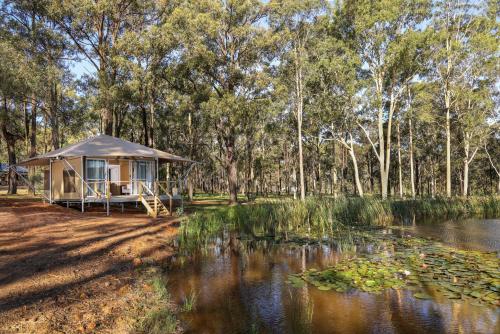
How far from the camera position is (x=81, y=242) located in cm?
859

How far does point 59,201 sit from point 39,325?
16.5 meters

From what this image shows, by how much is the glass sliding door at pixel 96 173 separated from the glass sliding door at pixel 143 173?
1.82 m

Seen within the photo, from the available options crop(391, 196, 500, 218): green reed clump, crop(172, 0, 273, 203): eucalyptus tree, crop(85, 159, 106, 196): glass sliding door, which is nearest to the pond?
→ crop(391, 196, 500, 218): green reed clump

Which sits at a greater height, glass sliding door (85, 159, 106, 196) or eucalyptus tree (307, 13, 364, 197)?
eucalyptus tree (307, 13, 364, 197)

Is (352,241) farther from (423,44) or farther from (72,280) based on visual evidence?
(423,44)

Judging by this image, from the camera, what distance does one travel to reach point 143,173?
21.1 meters

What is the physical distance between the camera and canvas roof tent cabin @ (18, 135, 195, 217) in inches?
650

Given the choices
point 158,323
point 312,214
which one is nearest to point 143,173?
point 312,214

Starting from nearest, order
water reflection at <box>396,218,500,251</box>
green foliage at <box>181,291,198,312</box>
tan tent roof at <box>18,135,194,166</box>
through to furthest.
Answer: green foliage at <box>181,291,198,312</box>
water reflection at <box>396,218,500,251</box>
tan tent roof at <box>18,135,194,166</box>

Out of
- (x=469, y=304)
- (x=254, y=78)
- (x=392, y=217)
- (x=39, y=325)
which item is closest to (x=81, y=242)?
(x=39, y=325)

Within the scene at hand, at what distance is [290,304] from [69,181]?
16996 mm

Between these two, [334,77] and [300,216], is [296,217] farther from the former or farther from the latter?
[334,77]

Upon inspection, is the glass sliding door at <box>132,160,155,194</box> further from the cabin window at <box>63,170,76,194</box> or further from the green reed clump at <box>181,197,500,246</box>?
the green reed clump at <box>181,197,500,246</box>

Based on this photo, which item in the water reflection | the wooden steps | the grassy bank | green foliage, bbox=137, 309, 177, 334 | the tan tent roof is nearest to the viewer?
green foliage, bbox=137, 309, 177, 334
